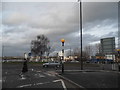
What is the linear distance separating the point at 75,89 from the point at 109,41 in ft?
54.5

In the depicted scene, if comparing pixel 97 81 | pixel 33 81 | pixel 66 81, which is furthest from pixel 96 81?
pixel 33 81

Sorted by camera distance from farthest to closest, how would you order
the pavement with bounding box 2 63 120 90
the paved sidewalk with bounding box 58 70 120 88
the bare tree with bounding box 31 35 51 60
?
the bare tree with bounding box 31 35 51 60 → the pavement with bounding box 2 63 120 90 → the paved sidewalk with bounding box 58 70 120 88

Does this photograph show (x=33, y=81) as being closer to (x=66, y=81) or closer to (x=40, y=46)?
(x=66, y=81)

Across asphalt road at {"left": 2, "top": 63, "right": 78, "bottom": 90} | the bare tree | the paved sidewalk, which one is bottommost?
asphalt road at {"left": 2, "top": 63, "right": 78, "bottom": 90}

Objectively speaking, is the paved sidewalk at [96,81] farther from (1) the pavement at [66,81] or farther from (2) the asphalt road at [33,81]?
(2) the asphalt road at [33,81]

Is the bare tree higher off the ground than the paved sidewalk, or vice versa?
the bare tree

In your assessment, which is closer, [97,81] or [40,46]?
[97,81]

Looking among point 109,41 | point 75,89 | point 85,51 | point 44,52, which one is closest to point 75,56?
point 85,51

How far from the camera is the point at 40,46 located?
70188mm

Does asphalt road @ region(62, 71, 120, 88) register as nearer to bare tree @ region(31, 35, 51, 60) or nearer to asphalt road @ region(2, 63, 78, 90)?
asphalt road @ region(2, 63, 78, 90)

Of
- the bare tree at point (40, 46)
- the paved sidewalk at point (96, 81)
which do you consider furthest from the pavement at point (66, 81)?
the bare tree at point (40, 46)

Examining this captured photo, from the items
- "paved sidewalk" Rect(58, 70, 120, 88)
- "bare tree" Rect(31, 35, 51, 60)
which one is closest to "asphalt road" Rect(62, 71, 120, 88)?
"paved sidewalk" Rect(58, 70, 120, 88)

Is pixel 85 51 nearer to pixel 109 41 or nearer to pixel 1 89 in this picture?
pixel 109 41

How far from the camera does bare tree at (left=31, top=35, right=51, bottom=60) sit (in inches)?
2753
